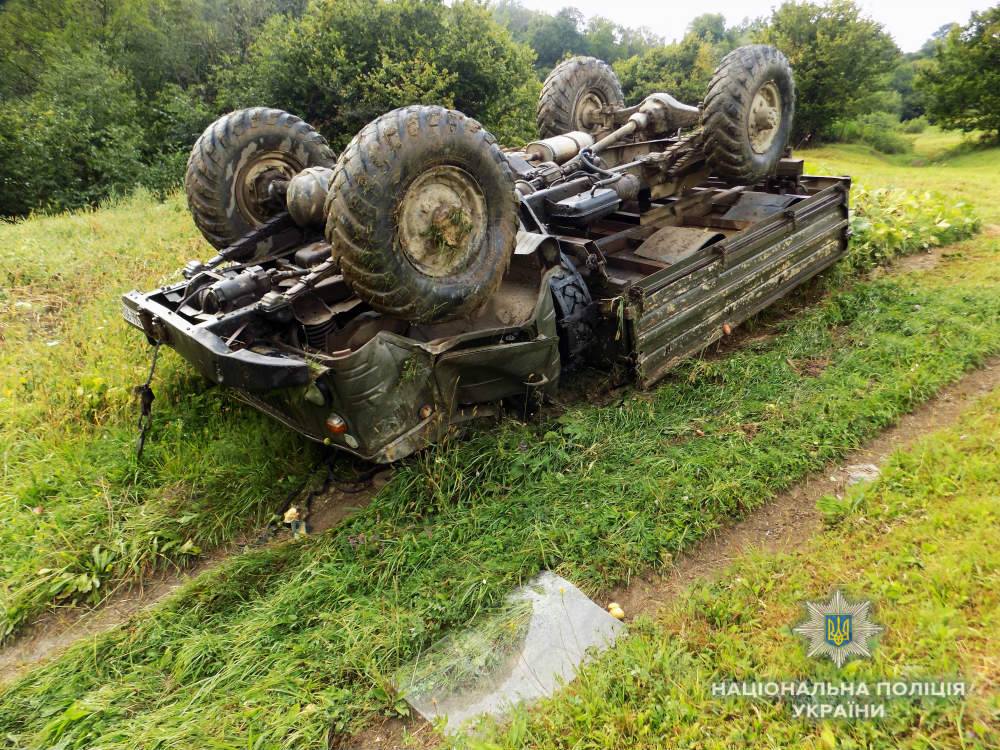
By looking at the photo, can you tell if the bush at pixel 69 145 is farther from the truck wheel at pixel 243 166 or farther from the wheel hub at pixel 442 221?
the wheel hub at pixel 442 221

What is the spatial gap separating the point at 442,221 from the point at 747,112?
3321mm

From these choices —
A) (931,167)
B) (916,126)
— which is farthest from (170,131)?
(916,126)

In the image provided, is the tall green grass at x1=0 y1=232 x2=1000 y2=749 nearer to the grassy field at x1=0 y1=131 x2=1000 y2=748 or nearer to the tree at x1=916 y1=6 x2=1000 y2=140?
the grassy field at x1=0 y1=131 x2=1000 y2=748

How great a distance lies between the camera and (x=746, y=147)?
5.52m

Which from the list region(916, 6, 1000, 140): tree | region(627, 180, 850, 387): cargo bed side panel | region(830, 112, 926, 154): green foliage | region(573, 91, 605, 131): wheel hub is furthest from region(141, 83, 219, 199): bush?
region(916, 6, 1000, 140): tree

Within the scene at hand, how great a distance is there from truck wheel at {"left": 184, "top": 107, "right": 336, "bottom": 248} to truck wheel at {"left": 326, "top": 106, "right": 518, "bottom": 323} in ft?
5.75

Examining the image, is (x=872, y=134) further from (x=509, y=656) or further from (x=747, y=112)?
(x=509, y=656)

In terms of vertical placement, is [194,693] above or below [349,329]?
below

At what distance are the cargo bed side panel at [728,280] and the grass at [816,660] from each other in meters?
1.77

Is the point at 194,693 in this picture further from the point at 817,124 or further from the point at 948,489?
the point at 817,124

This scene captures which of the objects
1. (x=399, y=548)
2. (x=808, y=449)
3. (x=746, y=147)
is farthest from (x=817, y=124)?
(x=399, y=548)

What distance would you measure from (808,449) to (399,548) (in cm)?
259

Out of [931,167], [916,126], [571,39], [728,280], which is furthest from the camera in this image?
[571,39]

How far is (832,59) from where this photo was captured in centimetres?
2545
